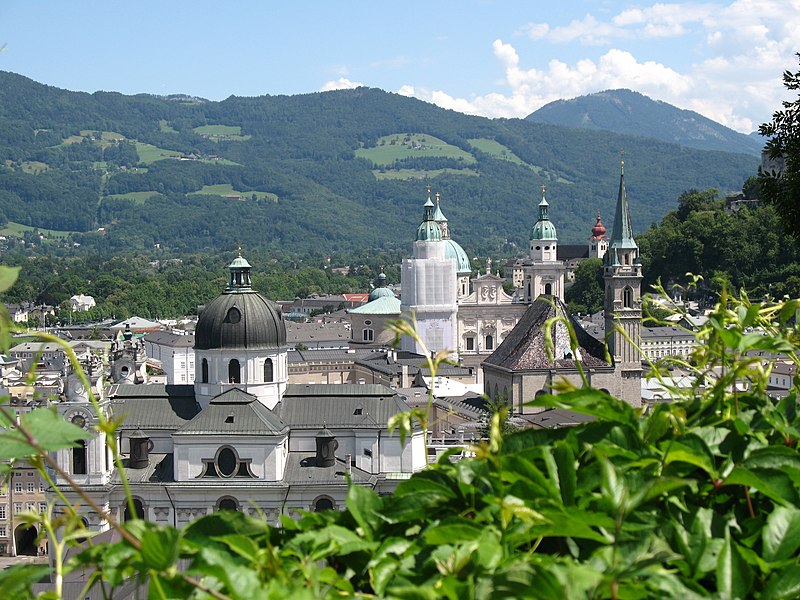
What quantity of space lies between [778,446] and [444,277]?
56875mm

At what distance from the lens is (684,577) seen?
2453 mm

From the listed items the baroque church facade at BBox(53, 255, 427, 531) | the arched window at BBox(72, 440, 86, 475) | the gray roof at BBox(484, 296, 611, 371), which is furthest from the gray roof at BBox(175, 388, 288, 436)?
the gray roof at BBox(484, 296, 611, 371)

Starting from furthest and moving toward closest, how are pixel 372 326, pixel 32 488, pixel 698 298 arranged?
pixel 698 298, pixel 372 326, pixel 32 488

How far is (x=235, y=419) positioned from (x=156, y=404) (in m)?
3.09

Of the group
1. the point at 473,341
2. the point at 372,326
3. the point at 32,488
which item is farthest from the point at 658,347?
the point at 32,488

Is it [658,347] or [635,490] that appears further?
[658,347]

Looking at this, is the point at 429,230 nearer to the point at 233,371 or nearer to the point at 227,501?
the point at 233,371

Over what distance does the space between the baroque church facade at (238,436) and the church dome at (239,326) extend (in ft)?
0.08

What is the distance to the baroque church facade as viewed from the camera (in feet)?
81.7

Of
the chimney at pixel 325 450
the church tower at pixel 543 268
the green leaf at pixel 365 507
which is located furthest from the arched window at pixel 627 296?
the green leaf at pixel 365 507

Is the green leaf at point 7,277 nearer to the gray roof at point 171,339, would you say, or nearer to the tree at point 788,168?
the tree at point 788,168

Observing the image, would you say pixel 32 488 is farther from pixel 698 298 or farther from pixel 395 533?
pixel 698 298

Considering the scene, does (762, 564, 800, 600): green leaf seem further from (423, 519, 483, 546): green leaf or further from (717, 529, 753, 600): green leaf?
(423, 519, 483, 546): green leaf

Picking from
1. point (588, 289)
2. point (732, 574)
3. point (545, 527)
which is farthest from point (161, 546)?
point (588, 289)
